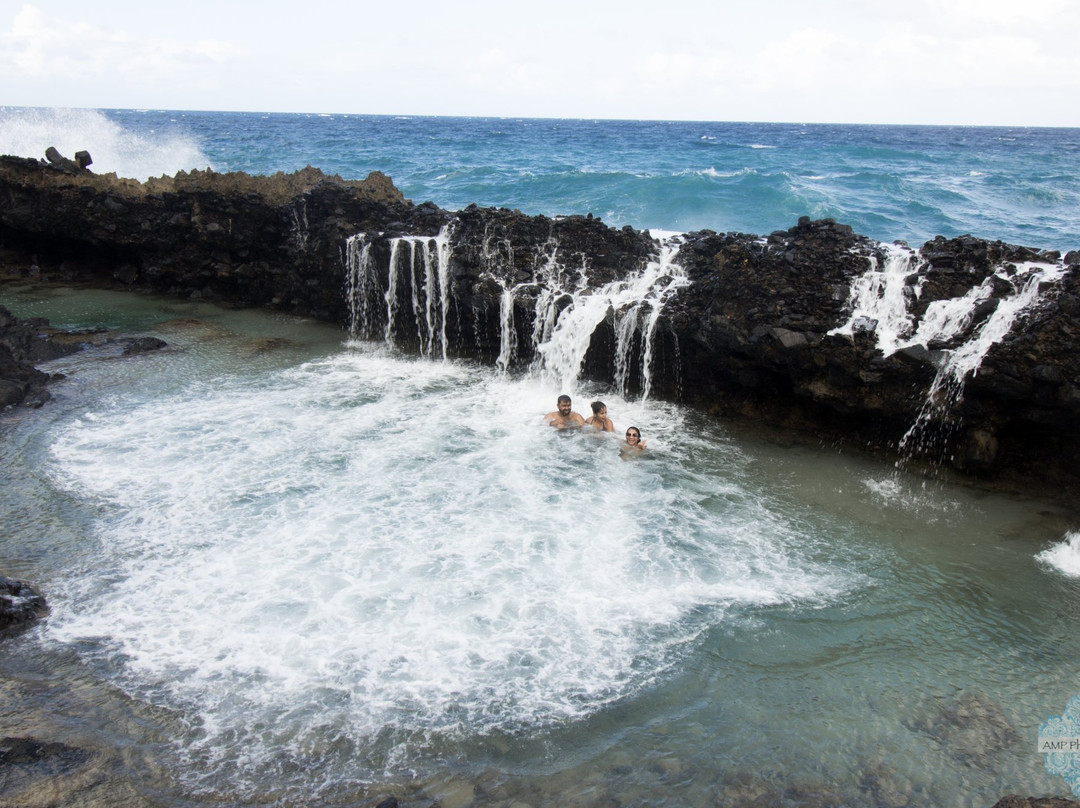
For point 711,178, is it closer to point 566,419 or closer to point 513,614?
point 566,419

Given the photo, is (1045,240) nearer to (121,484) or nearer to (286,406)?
(286,406)

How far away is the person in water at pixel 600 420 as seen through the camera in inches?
402

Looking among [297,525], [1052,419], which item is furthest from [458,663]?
[1052,419]

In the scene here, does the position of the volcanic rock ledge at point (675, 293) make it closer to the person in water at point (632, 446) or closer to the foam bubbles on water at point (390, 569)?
the foam bubbles on water at point (390, 569)

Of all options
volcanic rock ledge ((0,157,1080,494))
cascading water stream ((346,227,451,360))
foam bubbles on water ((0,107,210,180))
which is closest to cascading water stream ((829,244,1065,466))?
volcanic rock ledge ((0,157,1080,494))

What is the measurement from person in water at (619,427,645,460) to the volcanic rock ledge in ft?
6.89

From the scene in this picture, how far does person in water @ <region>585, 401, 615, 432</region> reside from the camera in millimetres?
10203

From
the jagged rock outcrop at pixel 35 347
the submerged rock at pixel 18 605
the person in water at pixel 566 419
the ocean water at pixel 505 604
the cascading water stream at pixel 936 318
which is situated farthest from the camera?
the jagged rock outcrop at pixel 35 347

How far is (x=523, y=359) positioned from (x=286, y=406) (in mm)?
4270

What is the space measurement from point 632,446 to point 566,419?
1.20 m

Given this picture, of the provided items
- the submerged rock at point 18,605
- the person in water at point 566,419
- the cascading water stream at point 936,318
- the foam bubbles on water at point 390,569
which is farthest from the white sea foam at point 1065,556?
the submerged rock at point 18,605

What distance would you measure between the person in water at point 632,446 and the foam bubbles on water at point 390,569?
0.14 meters

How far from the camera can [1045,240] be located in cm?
2086

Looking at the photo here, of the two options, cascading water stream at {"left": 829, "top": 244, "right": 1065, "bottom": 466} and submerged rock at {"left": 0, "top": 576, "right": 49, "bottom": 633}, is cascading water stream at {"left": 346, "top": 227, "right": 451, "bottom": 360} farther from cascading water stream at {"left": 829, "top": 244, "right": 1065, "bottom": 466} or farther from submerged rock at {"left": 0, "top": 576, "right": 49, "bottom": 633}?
submerged rock at {"left": 0, "top": 576, "right": 49, "bottom": 633}
